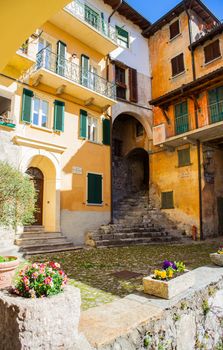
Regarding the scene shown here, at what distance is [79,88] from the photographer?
42.9ft

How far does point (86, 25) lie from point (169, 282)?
1385cm

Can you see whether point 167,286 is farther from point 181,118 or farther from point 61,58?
point 181,118

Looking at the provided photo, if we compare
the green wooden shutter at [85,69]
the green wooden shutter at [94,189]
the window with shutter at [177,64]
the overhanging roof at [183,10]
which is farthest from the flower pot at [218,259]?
the overhanging roof at [183,10]

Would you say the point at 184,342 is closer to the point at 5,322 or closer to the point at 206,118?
the point at 5,322

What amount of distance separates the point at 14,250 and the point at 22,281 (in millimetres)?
7523

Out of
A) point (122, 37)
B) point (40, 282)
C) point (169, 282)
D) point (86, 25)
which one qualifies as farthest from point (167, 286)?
point (122, 37)

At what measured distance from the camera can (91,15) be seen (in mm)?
14891

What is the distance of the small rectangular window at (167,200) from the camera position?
622 inches

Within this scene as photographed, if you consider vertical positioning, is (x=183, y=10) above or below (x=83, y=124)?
above

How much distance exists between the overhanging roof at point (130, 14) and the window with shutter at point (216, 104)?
8.27 m

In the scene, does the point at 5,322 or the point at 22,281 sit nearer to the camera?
the point at 5,322

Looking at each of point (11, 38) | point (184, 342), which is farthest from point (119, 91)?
point (184, 342)

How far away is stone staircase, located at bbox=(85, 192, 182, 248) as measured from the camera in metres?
12.2

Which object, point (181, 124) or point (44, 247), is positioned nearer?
point (44, 247)
